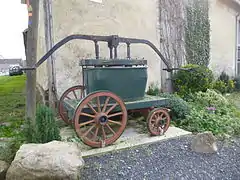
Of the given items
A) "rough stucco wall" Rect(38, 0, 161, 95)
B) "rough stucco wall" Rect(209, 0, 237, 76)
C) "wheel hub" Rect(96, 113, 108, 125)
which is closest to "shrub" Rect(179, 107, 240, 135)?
"wheel hub" Rect(96, 113, 108, 125)

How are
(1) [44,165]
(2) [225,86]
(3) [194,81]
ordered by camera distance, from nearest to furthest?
(1) [44,165] < (3) [194,81] < (2) [225,86]

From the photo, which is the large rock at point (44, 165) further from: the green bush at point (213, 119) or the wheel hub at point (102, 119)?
the green bush at point (213, 119)

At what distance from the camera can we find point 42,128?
2316mm

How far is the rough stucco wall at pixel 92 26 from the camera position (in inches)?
159

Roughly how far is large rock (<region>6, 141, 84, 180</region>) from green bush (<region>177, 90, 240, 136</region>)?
7.28ft

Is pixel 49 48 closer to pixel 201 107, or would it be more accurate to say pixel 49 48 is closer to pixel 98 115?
pixel 98 115

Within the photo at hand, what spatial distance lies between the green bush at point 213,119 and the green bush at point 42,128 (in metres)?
2.20

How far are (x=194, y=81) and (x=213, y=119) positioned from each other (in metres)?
1.77

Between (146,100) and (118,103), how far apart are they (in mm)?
570

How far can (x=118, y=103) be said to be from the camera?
2.59 meters

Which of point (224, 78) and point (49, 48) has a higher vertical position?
point (49, 48)

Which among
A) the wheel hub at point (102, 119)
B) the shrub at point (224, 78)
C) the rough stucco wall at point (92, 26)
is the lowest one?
the wheel hub at point (102, 119)

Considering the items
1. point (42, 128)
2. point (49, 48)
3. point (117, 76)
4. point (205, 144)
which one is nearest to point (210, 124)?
point (205, 144)

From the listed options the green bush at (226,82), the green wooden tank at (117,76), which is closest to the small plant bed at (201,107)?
the green bush at (226,82)
